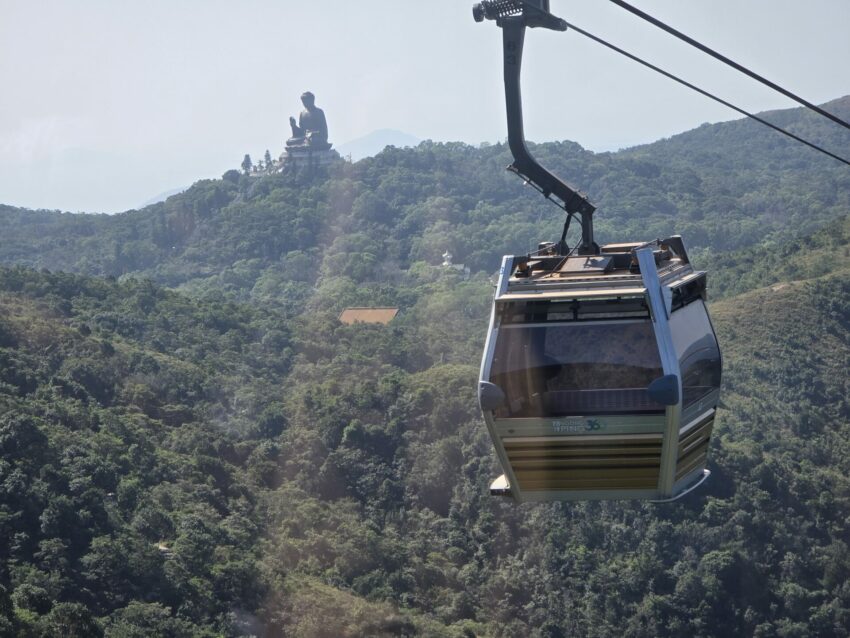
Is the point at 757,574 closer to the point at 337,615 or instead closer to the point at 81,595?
the point at 337,615

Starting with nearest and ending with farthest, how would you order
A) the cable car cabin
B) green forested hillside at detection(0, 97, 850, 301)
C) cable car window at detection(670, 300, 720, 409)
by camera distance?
1. the cable car cabin
2. cable car window at detection(670, 300, 720, 409)
3. green forested hillside at detection(0, 97, 850, 301)

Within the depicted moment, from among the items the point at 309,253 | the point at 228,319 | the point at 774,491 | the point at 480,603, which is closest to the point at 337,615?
the point at 480,603

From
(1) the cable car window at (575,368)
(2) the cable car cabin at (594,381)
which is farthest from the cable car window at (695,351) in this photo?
(1) the cable car window at (575,368)

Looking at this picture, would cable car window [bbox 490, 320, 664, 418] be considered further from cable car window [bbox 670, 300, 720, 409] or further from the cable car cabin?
cable car window [bbox 670, 300, 720, 409]

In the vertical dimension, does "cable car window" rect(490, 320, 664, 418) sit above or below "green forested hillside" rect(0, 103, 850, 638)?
Answer: above

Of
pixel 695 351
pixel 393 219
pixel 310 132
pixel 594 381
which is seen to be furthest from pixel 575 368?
pixel 310 132

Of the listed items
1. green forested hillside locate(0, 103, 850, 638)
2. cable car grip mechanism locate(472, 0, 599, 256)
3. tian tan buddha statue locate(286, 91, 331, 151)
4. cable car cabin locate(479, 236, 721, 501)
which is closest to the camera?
cable car cabin locate(479, 236, 721, 501)

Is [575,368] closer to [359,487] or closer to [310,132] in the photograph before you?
[359,487]

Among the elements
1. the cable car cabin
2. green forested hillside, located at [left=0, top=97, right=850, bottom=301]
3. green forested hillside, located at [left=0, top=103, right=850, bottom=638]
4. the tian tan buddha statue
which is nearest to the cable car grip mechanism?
the cable car cabin
